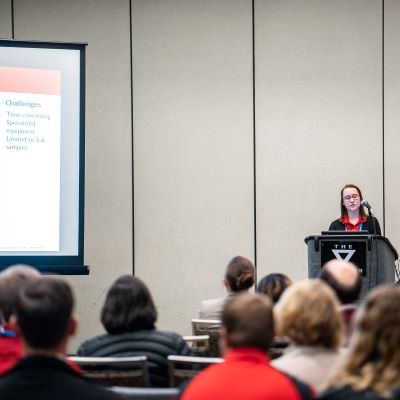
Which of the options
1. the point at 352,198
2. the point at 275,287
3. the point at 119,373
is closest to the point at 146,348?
the point at 119,373

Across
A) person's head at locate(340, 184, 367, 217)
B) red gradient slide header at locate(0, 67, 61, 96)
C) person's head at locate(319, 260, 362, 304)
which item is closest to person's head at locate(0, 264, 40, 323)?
person's head at locate(319, 260, 362, 304)

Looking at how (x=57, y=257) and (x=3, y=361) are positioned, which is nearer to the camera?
(x=3, y=361)

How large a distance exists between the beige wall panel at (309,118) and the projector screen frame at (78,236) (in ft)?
8.14

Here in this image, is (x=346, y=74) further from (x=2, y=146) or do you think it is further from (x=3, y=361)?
(x=3, y=361)

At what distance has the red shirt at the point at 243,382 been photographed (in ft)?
6.61

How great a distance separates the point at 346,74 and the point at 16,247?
4026 mm

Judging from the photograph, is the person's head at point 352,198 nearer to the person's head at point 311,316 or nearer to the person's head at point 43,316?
the person's head at point 311,316

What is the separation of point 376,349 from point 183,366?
114 cm

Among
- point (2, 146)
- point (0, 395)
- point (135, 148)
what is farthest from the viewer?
point (135, 148)

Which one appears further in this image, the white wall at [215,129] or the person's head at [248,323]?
the white wall at [215,129]

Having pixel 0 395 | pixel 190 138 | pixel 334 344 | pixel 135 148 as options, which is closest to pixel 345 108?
pixel 190 138

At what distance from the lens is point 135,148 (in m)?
7.68

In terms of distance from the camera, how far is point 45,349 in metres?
1.99

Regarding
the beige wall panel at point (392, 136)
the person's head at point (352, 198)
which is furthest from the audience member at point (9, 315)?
the beige wall panel at point (392, 136)
